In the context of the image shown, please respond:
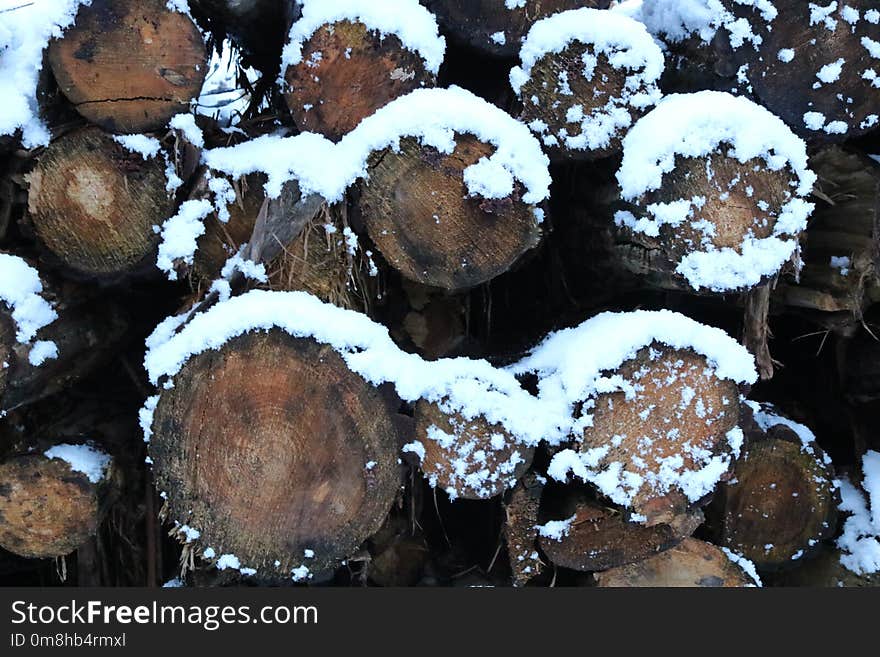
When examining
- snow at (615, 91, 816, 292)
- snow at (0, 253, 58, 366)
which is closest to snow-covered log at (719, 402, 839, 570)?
snow at (615, 91, 816, 292)

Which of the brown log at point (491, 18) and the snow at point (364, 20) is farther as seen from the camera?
the brown log at point (491, 18)

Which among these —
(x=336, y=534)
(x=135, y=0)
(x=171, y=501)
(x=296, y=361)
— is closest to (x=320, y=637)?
(x=336, y=534)

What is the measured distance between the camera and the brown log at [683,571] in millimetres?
1912

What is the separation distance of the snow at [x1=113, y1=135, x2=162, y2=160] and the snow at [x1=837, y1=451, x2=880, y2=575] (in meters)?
2.13

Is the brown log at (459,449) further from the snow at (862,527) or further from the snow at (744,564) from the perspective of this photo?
the snow at (862,527)

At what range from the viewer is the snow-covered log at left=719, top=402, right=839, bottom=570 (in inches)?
83.1

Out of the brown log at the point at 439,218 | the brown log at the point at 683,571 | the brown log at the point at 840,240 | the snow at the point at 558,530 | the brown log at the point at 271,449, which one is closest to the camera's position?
the brown log at the point at 271,449

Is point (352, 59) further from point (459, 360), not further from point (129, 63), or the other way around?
point (459, 360)

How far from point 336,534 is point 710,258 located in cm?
102

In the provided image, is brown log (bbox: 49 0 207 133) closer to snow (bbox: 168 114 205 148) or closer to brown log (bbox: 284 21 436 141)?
snow (bbox: 168 114 205 148)

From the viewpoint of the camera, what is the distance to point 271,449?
157 cm

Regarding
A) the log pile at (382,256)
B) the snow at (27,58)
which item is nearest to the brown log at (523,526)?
the log pile at (382,256)

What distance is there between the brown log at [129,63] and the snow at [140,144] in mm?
18

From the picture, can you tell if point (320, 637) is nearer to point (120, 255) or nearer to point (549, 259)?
point (120, 255)
